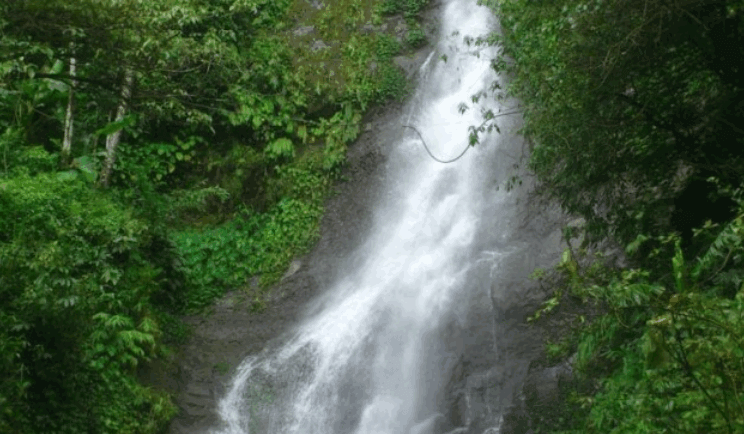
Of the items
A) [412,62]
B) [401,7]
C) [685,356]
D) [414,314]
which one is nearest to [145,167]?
[414,314]

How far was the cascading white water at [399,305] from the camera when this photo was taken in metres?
9.95

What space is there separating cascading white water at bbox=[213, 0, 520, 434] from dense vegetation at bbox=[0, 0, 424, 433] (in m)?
1.14

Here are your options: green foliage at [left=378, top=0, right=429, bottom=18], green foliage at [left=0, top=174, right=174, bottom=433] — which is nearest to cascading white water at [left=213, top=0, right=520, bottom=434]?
green foliage at [left=0, top=174, right=174, bottom=433]

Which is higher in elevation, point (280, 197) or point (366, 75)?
point (366, 75)

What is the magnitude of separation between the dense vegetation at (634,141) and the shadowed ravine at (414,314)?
3.65 feet

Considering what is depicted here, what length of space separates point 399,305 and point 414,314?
35 centimetres

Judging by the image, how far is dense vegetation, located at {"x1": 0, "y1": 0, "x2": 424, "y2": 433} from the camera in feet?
23.6

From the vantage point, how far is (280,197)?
1371 centimetres

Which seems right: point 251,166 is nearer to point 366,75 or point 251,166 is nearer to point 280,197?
point 280,197

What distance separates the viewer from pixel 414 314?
36.4 ft

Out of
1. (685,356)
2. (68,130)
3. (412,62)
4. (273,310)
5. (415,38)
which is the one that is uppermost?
(415,38)

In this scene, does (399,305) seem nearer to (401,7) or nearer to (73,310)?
(73,310)

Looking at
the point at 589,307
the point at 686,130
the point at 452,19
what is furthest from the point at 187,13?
the point at 452,19

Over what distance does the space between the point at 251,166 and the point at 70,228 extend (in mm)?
4934
